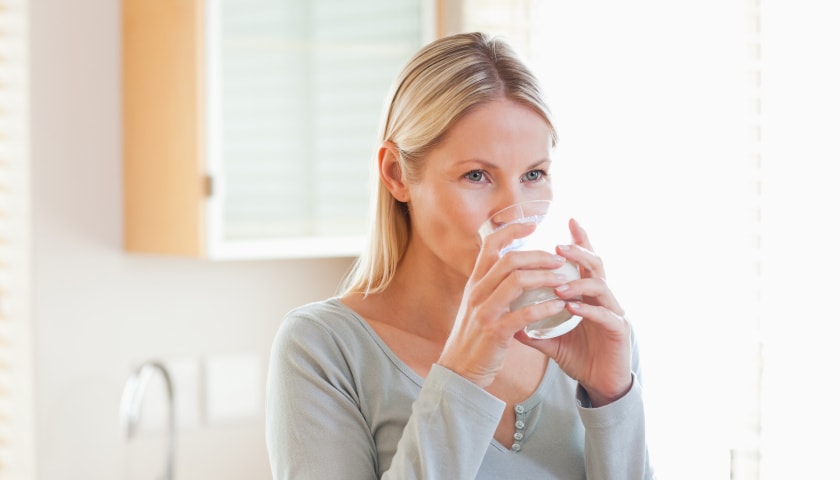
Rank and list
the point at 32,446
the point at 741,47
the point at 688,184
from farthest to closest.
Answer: the point at 32,446 → the point at 688,184 → the point at 741,47

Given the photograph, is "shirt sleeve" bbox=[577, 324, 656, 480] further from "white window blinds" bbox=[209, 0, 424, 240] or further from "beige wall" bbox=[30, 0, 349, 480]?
"beige wall" bbox=[30, 0, 349, 480]

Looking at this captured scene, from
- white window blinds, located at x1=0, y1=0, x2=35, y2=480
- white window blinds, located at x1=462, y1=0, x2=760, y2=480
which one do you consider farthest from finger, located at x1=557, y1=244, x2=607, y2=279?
white window blinds, located at x1=0, y1=0, x2=35, y2=480

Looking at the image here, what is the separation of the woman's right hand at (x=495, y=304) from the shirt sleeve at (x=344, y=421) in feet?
0.08

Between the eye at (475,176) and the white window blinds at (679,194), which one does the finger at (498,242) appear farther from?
the white window blinds at (679,194)

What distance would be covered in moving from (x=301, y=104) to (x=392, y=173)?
93 cm

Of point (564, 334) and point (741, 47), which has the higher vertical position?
point (741, 47)

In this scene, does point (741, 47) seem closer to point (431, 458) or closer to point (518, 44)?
point (518, 44)

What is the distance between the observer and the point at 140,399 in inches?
89.0

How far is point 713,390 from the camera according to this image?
1533 mm

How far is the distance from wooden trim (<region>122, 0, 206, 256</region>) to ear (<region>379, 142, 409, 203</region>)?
2.82ft

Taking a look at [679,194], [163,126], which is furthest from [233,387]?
[679,194]

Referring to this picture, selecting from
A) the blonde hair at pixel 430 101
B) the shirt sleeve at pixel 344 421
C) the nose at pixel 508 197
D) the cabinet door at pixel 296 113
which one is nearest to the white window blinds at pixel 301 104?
the cabinet door at pixel 296 113

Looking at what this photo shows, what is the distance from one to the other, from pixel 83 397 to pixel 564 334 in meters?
1.42

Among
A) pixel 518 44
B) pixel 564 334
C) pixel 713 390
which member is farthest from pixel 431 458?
pixel 518 44
